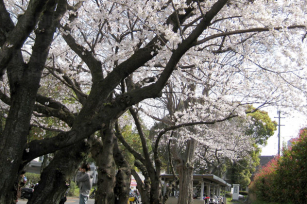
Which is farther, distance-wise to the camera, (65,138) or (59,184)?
(59,184)

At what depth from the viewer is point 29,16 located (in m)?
3.87

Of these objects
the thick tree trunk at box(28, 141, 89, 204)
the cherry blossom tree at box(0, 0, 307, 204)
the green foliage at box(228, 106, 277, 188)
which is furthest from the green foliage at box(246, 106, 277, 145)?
the thick tree trunk at box(28, 141, 89, 204)

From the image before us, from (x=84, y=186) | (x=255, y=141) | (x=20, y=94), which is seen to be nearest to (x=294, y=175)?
(x=84, y=186)

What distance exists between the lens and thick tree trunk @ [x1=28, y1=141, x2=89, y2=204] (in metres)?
4.57

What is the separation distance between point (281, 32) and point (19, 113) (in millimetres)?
4411

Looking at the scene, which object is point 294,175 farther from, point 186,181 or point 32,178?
point 32,178


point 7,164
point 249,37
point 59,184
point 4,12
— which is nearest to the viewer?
point 7,164

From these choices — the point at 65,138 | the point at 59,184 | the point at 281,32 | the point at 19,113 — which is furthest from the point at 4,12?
the point at 281,32

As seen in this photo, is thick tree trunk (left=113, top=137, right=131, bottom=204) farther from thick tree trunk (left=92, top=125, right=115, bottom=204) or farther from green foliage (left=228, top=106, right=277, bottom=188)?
green foliage (left=228, top=106, right=277, bottom=188)

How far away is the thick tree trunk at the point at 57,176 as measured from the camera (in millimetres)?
4570

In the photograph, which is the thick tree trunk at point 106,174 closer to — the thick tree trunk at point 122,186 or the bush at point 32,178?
the thick tree trunk at point 122,186

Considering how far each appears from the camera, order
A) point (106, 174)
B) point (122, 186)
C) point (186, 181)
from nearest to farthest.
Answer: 1. point (106, 174)
2. point (122, 186)
3. point (186, 181)

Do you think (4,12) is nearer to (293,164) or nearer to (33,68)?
(33,68)

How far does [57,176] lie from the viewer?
15.5ft
